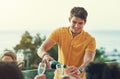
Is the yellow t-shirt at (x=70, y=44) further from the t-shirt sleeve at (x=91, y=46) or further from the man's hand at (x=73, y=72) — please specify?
the man's hand at (x=73, y=72)

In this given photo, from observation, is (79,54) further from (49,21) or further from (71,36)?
(49,21)

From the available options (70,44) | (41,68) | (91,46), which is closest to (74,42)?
(70,44)

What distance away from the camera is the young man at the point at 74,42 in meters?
2.30

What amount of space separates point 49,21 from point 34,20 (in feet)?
0.52

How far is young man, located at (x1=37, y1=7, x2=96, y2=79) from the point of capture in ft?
7.54

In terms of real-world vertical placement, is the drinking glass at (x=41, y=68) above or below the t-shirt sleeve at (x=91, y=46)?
below

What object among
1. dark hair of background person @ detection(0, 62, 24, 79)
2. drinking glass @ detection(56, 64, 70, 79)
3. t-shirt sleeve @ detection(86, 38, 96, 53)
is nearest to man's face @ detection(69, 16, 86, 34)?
t-shirt sleeve @ detection(86, 38, 96, 53)

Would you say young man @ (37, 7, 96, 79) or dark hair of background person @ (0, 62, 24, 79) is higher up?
dark hair of background person @ (0, 62, 24, 79)

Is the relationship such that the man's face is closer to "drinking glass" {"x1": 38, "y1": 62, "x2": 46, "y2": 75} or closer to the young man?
the young man

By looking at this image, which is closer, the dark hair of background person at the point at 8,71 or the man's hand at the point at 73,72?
the dark hair of background person at the point at 8,71

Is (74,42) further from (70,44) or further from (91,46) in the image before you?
(91,46)

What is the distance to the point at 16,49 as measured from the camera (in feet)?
10.1

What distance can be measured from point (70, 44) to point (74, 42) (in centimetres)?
4

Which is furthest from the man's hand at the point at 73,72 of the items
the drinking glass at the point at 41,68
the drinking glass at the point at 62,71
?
the drinking glass at the point at 41,68
